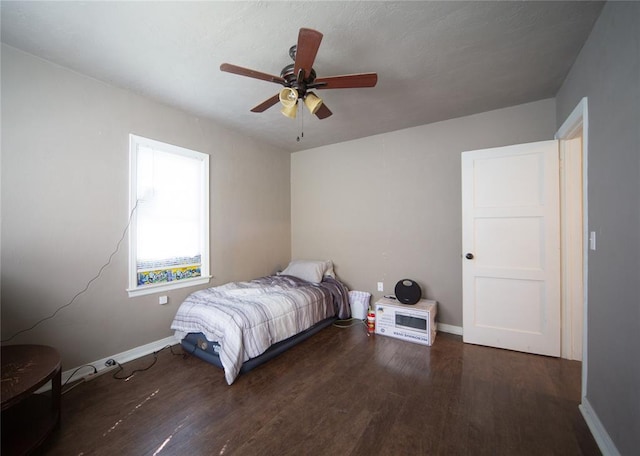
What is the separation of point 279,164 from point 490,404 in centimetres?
391

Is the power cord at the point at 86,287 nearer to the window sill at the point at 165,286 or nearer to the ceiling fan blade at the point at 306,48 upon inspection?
the window sill at the point at 165,286

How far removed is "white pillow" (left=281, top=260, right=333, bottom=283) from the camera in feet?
11.9

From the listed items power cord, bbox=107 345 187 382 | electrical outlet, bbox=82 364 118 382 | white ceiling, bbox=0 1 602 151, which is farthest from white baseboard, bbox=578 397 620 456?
electrical outlet, bbox=82 364 118 382

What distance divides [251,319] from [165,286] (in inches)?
47.3

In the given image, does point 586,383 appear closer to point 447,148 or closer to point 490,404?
point 490,404

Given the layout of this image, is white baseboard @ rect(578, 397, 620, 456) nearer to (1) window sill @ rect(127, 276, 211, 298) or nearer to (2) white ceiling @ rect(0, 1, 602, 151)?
(2) white ceiling @ rect(0, 1, 602, 151)

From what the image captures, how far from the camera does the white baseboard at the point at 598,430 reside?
1377 mm

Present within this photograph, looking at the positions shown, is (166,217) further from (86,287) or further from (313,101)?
(313,101)

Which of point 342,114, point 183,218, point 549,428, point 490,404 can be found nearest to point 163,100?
point 183,218

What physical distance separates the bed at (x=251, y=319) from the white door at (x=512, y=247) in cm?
170

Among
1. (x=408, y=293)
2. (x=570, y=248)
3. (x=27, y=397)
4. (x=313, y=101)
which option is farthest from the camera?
(x=408, y=293)

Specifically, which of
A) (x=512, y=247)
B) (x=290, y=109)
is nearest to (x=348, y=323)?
(x=512, y=247)

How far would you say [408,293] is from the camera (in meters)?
3.09

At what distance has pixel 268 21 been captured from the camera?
167 centimetres
